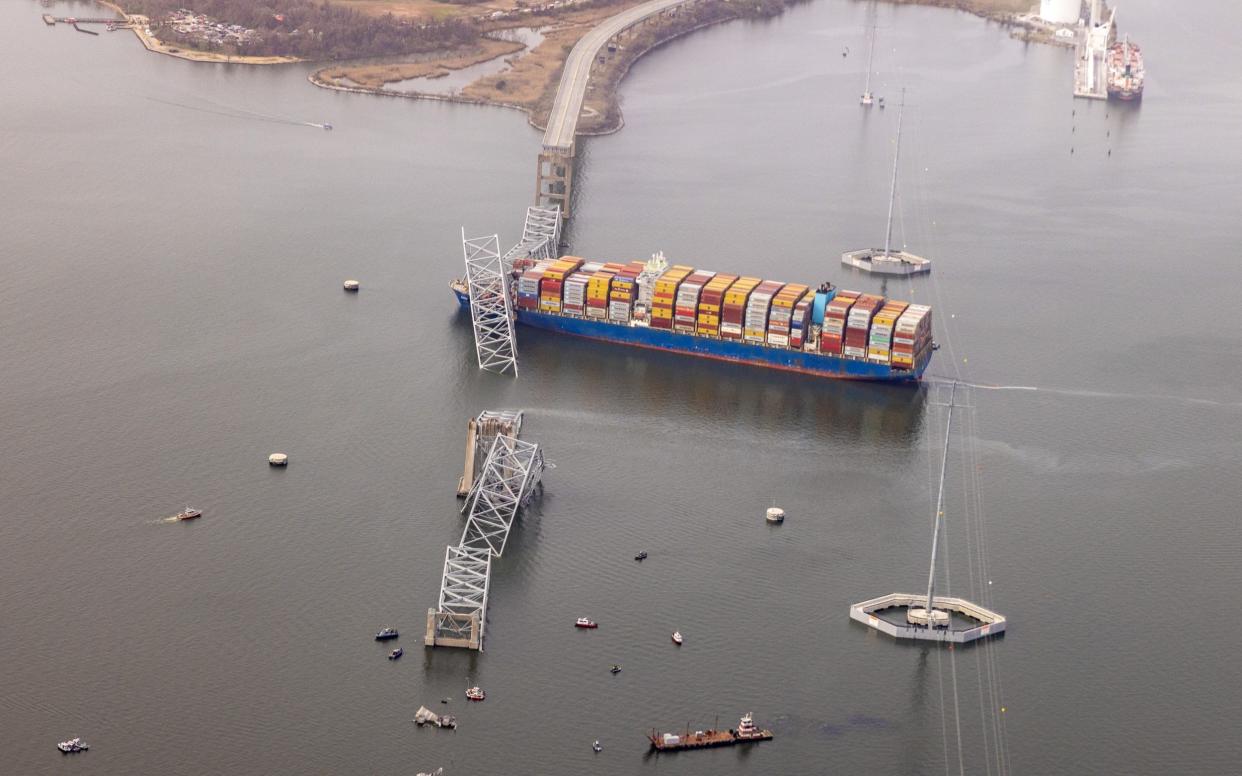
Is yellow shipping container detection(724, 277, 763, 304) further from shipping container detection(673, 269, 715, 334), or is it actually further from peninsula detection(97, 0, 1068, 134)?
peninsula detection(97, 0, 1068, 134)

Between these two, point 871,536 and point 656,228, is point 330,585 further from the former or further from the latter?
point 656,228

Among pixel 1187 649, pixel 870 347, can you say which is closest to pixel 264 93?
pixel 870 347

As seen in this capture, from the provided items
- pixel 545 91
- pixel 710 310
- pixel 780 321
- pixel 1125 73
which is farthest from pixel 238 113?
pixel 1125 73

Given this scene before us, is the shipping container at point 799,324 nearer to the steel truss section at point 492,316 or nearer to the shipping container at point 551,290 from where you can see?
the shipping container at point 551,290

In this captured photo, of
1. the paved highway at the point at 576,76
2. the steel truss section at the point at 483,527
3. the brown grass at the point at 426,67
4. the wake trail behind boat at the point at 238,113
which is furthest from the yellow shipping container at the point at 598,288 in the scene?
the brown grass at the point at 426,67

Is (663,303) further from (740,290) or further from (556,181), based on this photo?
(556,181)

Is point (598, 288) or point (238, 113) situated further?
point (238, 113)

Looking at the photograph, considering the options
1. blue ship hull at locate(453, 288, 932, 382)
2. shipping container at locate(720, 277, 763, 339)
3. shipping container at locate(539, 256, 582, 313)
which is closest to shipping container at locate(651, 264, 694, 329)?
blue ship hull at locate(453, 288, 932, 382)
